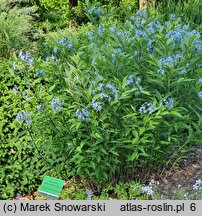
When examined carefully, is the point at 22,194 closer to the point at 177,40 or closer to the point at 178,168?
the point at 178,168

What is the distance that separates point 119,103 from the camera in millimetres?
3357

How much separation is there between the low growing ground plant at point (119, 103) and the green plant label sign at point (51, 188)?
181mm

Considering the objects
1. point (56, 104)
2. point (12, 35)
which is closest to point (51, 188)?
point (56, 104)

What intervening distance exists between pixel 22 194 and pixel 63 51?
1.42m

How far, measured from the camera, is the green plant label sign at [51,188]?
3.81 m

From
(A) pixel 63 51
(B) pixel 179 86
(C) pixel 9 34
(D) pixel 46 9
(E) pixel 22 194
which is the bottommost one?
(E) pixel 22 194

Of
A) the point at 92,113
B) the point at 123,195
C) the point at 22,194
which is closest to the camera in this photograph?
the point at 92,113

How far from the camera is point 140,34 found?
3820mm

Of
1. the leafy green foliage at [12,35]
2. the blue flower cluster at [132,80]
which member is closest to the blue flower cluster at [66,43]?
the blue flower cluster at [132,80]

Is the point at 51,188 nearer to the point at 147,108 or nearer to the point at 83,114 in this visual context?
the point at 83,114

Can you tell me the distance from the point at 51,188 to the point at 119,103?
1.00 meters

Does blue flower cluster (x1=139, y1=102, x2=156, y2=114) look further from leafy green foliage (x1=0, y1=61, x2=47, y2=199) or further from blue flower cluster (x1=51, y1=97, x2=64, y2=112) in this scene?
leafy green foliage (x1=0, y1=61, x2=47, y2=199)

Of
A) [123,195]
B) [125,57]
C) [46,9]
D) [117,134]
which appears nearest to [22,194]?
[123,195]

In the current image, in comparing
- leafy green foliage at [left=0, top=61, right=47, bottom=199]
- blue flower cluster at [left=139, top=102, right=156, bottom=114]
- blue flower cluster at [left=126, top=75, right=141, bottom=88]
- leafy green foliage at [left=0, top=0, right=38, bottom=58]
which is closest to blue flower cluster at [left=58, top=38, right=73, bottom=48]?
leafy green foliage at [left=0, top=61, right=47, bottom=199]
